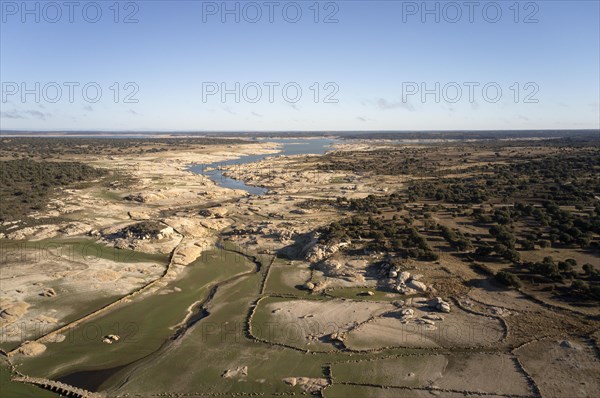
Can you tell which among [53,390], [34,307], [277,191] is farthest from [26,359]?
[277,191]

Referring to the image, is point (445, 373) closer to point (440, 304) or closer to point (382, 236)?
point (440, 304)

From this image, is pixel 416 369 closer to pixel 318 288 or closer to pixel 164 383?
pixel 318 288

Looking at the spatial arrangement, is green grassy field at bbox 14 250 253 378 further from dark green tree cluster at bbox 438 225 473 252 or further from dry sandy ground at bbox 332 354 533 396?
dark green tree cluster at bbox 438 225 473 252

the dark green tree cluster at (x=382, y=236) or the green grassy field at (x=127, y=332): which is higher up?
the dark green tree cluster at (x=382, y=236)

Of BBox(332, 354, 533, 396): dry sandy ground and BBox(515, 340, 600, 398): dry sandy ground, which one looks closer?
BBox(515, 340, 600, 398): dry sandy ground

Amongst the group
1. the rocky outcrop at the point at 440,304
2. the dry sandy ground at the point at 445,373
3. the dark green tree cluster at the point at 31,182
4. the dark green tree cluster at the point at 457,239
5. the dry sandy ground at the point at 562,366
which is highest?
the dark green tree cluster at the point at 31,182

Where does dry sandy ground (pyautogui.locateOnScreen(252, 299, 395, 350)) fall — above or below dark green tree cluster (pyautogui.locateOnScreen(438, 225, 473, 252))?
below

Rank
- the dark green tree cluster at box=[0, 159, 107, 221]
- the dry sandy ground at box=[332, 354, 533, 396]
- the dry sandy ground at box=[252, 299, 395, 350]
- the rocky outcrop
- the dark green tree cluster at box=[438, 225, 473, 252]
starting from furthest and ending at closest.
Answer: the dark green tree cluster at box=[0, 159, 107, 221], the dark green tree cluster at box=[438, 225, 473, 252], the rocky outcrop, the dry sandy ground at box=[252, 299, 395, 350], the dry sandy ground at box=[332, 354, 533, 396]

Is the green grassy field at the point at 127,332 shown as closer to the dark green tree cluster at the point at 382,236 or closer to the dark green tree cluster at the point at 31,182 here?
the dark green tree cluster at the point at 382,236

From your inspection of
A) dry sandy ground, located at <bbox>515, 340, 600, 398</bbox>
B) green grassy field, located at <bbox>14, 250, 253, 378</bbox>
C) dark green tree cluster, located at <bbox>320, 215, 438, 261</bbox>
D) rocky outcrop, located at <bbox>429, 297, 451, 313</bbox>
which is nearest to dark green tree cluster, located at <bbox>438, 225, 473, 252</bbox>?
dark green tree cluster, located at <bbox>320, 215, 438, 261</bbox>

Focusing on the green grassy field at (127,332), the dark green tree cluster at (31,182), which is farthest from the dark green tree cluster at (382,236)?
the dark green tree cluster at (31,182)

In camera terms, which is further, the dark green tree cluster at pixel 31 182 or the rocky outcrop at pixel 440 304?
the dark green tree cluster at pixel 31 182
